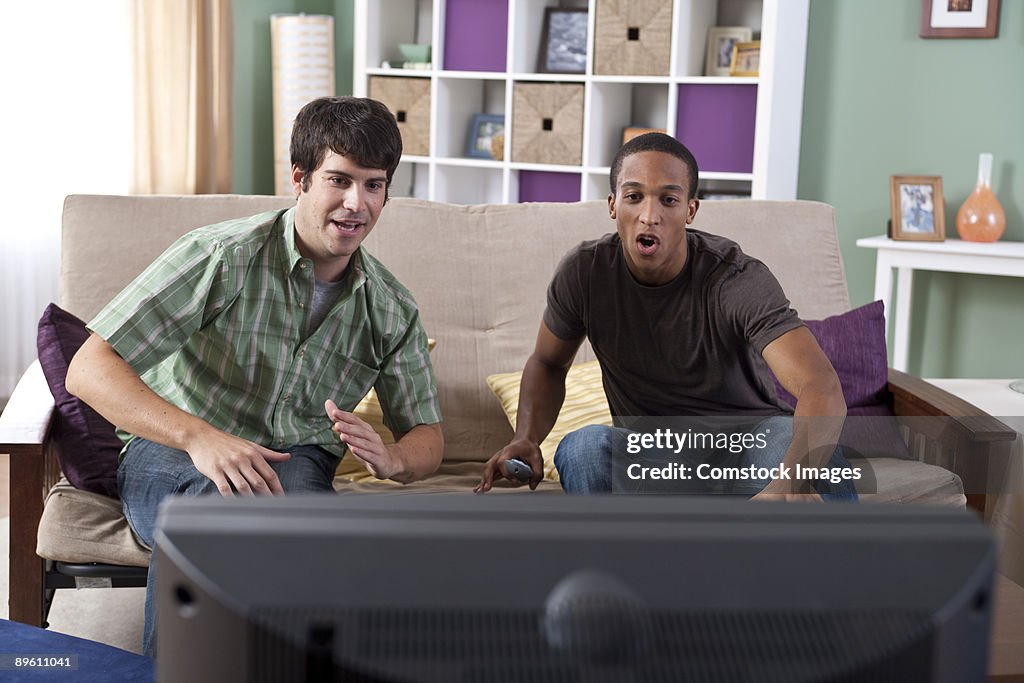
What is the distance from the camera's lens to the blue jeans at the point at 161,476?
1.61 meters

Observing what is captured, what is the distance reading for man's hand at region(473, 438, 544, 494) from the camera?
1199mm

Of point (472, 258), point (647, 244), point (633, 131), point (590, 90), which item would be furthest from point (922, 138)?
point (647, 244)

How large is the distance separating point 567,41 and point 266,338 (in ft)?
8.17

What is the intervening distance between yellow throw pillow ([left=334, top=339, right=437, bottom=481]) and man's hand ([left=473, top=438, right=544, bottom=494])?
694mm

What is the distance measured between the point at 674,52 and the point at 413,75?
3.21 ft

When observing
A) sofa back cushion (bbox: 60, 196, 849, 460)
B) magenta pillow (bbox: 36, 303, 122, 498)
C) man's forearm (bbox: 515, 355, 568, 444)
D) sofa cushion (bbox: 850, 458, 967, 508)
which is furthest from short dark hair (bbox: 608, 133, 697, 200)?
magenta pillow (bbox: 36, 303, 122, 498)

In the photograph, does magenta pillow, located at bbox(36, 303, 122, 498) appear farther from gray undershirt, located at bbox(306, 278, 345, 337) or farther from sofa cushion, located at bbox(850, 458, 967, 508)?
sofa cushion, located at bbox(850, 458, 967, 508)

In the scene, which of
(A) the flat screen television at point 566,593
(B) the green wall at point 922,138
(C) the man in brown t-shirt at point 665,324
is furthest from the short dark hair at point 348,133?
(B) the green wall at point 922,138

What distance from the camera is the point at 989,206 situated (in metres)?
3.27

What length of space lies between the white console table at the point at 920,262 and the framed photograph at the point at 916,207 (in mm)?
61

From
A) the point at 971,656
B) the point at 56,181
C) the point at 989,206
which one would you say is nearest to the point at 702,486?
the point at 971,656

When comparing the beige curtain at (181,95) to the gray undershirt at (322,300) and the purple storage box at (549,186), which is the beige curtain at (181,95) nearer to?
the purple storage box at (549,186)

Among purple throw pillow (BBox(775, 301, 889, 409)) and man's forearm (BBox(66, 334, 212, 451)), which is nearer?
man's forearm (BBox(66, 334, 212, 451))

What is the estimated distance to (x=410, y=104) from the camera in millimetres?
3982
